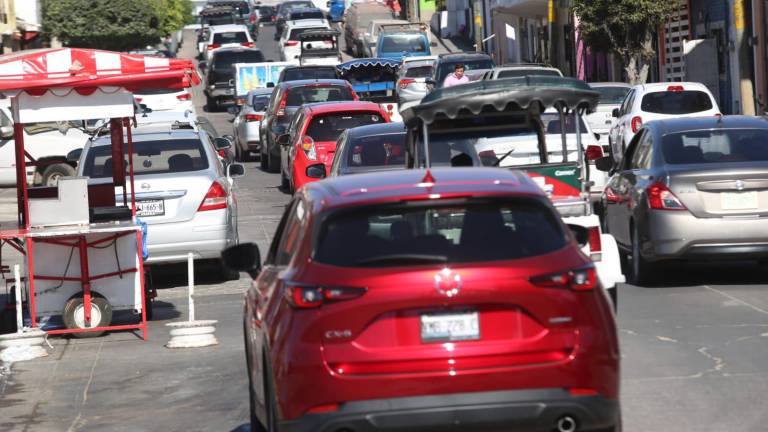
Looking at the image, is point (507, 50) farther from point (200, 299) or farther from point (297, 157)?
point (200, 299)

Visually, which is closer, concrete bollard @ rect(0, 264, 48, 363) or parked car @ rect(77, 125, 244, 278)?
concrete bollard @ rect(0, 264, 48, 363)

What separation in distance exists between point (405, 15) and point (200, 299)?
68964mm

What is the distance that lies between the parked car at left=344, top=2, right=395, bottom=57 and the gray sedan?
48.7 m

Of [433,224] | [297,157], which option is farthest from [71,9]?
[433,224]

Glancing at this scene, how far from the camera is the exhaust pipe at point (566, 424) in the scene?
22.6 feet

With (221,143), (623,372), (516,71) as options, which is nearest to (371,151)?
(221,143)

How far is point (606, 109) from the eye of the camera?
30.8 meters

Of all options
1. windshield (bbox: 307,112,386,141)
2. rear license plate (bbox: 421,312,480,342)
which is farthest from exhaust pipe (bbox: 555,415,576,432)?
windshield (bbox: 307,112,386,141)

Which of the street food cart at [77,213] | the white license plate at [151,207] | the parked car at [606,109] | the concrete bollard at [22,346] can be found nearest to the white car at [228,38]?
the parked car at [606,109]

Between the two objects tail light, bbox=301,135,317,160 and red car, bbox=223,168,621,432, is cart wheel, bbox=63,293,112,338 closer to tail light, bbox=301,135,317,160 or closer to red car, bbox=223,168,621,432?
red car, bbox=223,168,621,432

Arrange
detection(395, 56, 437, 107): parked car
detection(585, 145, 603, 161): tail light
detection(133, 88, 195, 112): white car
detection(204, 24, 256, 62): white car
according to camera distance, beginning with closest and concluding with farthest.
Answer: detection(585, 145, 603, 161): tail light → detection(395, 56, 437, 107): parked car → detection(133, 88, 195, 112): white car → detection(204, 24, 256, 62): white car

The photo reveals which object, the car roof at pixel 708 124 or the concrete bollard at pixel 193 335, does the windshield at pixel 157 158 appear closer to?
the concrete bollard at pixel 193 335

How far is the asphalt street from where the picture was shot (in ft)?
31.1

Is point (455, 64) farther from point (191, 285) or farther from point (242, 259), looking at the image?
point (242, 259)
